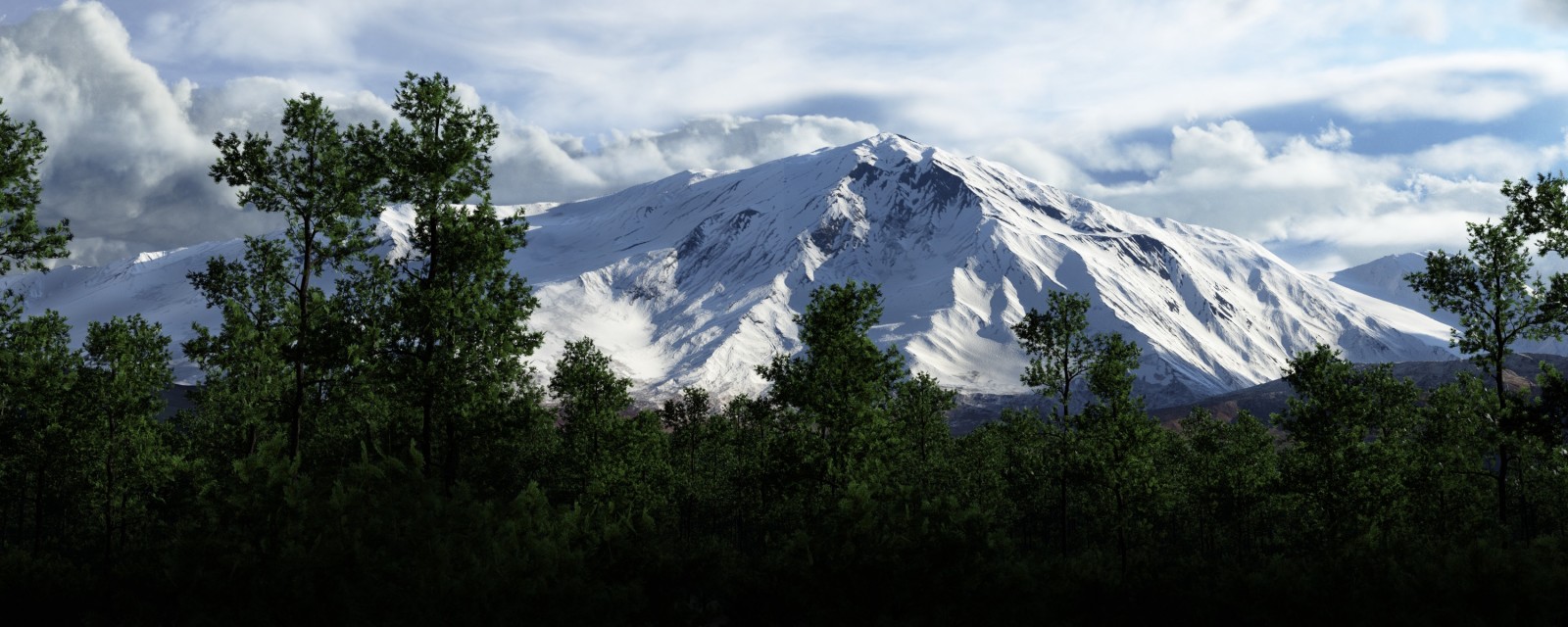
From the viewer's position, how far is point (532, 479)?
28328 mm

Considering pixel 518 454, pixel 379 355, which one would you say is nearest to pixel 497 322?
pixel 379 355

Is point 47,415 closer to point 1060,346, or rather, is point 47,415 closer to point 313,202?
point 313,202

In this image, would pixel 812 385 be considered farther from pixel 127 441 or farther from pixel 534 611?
pixel 127 441

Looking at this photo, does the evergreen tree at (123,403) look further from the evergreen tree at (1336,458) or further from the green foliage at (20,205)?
the evergreen tree at (1336,458)

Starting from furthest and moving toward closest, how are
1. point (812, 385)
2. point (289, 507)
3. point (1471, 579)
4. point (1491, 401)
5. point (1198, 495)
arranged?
point (1198, 495) < point (1491, 401) < point (812, 385) < point (1471, 579) < point (289, 507)

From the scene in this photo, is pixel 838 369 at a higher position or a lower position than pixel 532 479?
higher

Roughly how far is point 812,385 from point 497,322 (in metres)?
11.6

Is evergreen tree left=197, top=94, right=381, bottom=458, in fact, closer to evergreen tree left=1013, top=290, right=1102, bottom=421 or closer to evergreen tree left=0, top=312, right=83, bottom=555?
evergreen tree left=0, top=312, right=83, bottom=555

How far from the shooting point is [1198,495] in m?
62.1

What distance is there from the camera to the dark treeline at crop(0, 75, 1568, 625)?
45.2ft

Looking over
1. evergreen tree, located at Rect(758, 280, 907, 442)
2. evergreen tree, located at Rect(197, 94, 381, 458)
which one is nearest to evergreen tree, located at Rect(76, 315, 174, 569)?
evergreen tree, located at Rect(197, 94, 381, 458)

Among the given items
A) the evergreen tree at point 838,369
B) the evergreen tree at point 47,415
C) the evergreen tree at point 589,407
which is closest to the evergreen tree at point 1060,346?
the evergreen tree at point 838,369

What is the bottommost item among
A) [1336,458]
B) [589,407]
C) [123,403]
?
[1336,458]

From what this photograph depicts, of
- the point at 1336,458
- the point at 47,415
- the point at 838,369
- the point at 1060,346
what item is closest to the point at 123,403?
the point at 47,415
